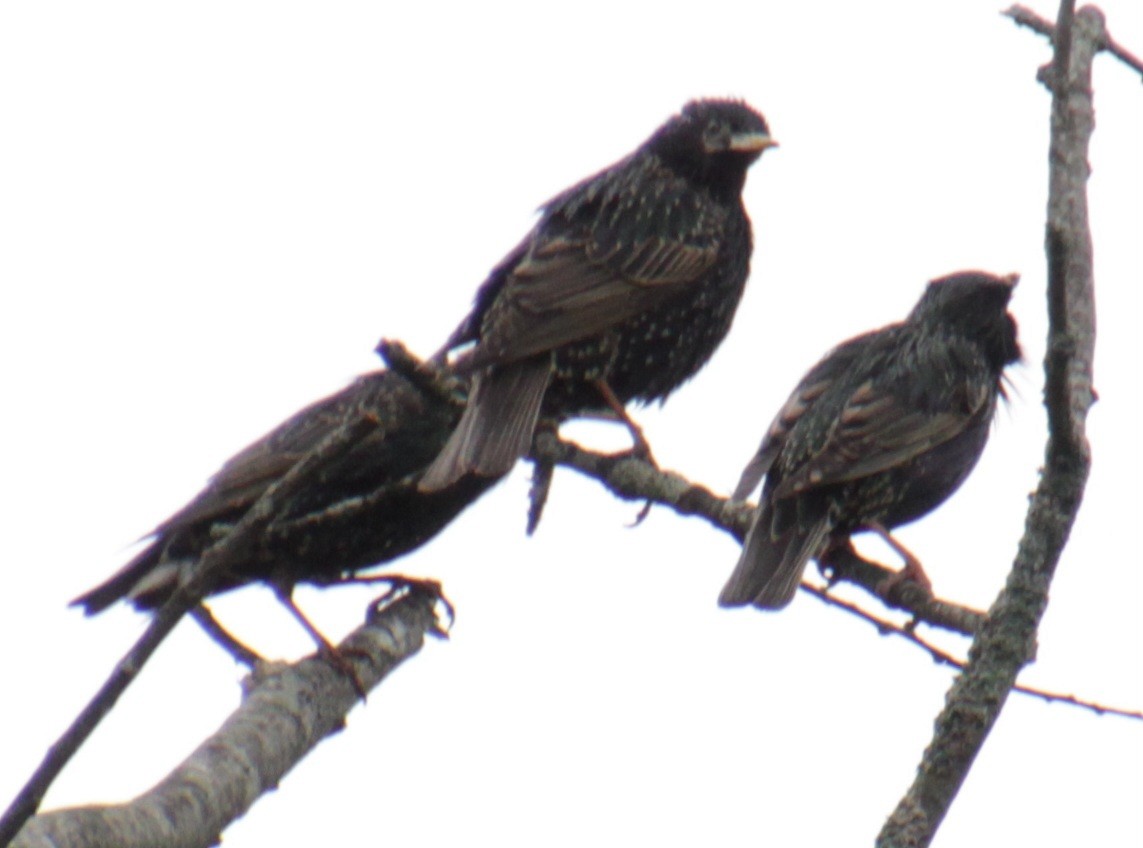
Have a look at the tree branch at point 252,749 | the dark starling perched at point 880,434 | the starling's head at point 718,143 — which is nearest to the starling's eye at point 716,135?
the starling's head at point 718,143

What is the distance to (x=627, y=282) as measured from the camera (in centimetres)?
609

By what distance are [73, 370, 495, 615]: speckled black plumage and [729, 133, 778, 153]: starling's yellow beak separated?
1.65 meters

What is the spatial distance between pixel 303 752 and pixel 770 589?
5.88ft

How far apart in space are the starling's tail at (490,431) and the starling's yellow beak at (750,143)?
1397mm

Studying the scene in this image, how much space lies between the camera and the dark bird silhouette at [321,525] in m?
5.45

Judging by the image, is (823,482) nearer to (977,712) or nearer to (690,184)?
(690,184)

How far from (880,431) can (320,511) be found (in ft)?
5.82

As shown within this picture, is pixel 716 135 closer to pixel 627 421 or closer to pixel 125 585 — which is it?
pixel 627 421

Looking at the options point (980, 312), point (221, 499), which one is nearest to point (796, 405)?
point (980, 312)

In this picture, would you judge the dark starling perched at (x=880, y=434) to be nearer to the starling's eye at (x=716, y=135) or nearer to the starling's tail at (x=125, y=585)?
the starling's eye at (x=716, y=135)

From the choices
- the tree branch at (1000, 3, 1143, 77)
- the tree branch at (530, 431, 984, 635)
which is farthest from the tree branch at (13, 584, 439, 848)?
the tree branch at (1000, 3, 1143, 77)

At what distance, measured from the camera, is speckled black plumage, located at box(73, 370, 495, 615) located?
17.9ft

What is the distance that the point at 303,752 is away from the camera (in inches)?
150

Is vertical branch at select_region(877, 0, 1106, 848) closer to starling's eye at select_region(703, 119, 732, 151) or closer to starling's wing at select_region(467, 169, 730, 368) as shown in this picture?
starling's wing at select_region(467, 169, 730, 368)
